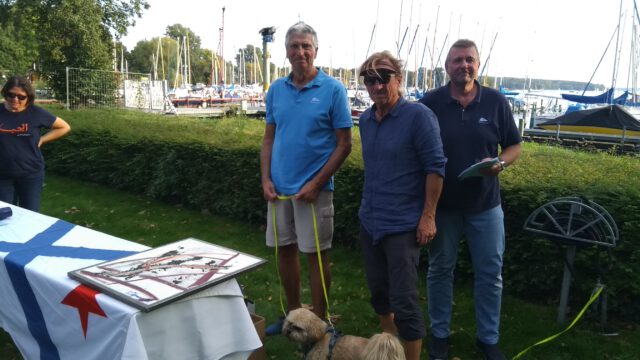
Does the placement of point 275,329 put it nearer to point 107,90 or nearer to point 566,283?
point 566,283

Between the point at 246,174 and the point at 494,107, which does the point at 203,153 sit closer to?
the point at 246,174

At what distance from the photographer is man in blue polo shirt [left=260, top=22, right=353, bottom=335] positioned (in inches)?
129

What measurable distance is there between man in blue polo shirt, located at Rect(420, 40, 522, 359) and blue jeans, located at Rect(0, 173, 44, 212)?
4001 millimetres

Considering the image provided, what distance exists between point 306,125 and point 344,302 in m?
1.89

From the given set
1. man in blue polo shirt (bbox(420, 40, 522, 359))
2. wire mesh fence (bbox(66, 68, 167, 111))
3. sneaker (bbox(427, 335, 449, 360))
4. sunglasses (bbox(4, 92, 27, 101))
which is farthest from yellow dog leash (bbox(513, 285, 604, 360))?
wire mesh fence (bbox(66, 68, 167, 111))

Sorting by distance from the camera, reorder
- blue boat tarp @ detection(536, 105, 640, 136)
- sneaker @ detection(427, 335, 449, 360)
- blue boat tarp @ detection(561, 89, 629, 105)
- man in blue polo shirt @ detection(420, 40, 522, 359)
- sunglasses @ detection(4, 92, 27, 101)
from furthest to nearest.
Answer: blue boat tarp @ detection(561, 89, 629, 105) < blue boat tarp @ detection(536, 105, 640, 136) < sunglasses @ detection(4, 92, 27, 101) < sneaker @ detection(427, 335, 449, 360) < man in blue polo shirt @ detection(420, 40, 522, 359)

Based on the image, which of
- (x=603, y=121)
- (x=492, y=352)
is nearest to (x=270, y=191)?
(x=492, y=352)

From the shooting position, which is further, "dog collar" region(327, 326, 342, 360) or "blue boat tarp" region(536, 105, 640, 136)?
"blue boat tarp" region(536, 105, 640, 136)

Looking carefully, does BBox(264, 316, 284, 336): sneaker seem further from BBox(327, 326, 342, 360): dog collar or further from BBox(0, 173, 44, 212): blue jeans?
BBox(0, 173, 44, 212): blue jeans

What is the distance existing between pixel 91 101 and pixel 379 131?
1879cm

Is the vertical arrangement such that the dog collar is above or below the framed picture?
below

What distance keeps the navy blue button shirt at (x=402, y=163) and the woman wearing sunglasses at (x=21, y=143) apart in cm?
369

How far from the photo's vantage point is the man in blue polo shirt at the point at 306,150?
10.7 feet

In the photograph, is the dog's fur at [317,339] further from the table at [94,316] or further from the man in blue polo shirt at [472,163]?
the man in blue polo shirt at [472,163]
